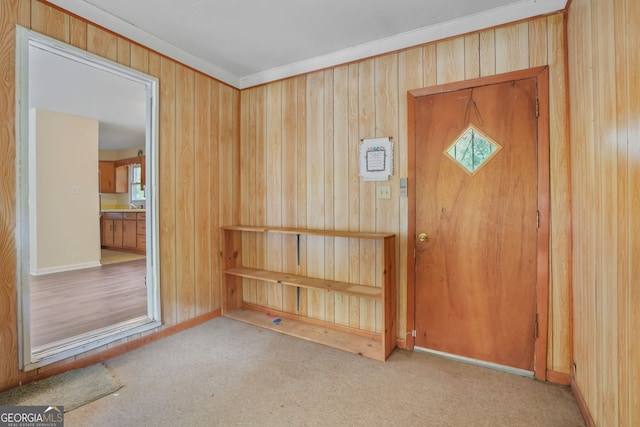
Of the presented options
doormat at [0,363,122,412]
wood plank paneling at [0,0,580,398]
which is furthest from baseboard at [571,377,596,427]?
doormat at [0,363,122,412]

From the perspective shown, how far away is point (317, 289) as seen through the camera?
2537 millimetres

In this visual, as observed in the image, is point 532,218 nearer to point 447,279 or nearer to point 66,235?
point 447,279

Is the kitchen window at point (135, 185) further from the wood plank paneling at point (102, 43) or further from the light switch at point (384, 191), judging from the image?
the light switch at point (384, 191)

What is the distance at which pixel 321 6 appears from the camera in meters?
2.07

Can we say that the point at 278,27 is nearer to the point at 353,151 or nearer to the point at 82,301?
the point at 353,151

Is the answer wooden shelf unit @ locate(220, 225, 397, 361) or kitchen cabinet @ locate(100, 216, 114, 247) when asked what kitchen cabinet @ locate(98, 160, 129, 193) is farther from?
wooden shelf unit @ locate(220, 225, 397, 361)

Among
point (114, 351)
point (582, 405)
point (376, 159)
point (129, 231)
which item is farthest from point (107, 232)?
point (582, 405)

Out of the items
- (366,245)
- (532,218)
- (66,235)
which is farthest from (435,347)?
(66,235)

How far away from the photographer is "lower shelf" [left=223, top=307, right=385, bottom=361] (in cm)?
239

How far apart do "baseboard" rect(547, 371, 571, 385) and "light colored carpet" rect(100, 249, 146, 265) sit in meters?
6.48

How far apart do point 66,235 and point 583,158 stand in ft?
21.3

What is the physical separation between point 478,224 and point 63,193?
596 centimetres

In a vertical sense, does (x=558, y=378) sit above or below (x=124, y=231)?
below

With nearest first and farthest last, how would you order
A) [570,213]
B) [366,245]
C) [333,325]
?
[570,213]
[366,245]
[333,325]
